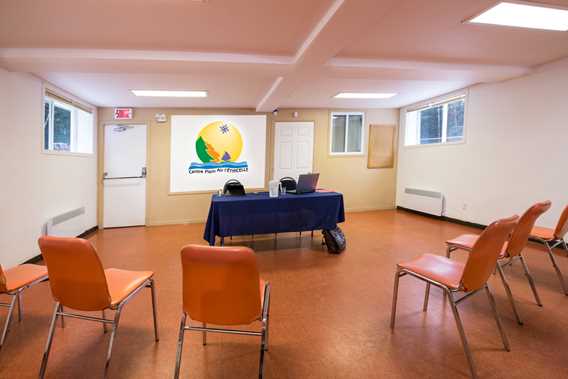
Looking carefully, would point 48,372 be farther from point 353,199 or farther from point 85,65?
point 353,199

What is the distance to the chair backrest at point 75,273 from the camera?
4.92ft

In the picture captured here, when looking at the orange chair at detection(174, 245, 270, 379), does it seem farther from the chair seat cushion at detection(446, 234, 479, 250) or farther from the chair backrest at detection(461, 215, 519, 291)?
the chair seat cushion at detection(446, 234, 479, 250)

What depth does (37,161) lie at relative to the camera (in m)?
3.80

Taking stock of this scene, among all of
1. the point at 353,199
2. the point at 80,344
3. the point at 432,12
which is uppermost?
the point at 432,12

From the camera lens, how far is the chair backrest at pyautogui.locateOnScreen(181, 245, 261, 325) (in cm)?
137

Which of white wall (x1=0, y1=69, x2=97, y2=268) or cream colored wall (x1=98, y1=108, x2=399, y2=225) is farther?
cream colored wall (x1=98, y1=108, x2=399, y2=225)

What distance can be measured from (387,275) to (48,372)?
3.01 meters

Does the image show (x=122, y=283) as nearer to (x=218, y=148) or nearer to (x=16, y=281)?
(x=16, y=281)

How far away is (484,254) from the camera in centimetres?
171

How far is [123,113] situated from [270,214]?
4179 millimetres

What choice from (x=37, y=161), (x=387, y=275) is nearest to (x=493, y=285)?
(x=387, y=275)

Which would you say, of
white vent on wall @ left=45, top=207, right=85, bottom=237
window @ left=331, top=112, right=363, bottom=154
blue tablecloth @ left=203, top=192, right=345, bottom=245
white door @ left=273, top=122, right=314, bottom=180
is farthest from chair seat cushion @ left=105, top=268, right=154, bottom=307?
window @ left=331, top=112, right=363, bottom=154

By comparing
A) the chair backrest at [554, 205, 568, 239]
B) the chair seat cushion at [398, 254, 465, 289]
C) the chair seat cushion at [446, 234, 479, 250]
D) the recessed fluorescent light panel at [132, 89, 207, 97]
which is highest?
the recessed fluorescent light panel at [132, 89, 207, 97]

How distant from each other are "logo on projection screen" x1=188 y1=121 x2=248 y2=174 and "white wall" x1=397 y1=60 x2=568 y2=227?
14.2 feet
